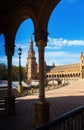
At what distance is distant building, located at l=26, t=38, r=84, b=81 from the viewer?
102500 millimetres

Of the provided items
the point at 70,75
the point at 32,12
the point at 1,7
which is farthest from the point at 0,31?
the point at 70,75

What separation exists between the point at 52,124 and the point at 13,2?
5935 mm

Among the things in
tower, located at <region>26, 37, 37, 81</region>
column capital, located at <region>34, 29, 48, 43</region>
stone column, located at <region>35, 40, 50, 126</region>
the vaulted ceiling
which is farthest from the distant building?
stone column, located at <region>35, 40, 50, 126</region>

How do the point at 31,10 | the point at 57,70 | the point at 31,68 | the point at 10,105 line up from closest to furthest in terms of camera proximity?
the point at 31,10 < the point at 10,105 < the point at 31,68 < the point at 57,70

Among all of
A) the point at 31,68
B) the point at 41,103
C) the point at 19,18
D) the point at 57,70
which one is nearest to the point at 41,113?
the point at 41,103

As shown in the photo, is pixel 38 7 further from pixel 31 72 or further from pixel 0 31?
pixel 31 72

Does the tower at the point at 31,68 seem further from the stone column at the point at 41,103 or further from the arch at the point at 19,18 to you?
the stone column at the point at 41,103

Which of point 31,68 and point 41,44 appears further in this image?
point 31,68

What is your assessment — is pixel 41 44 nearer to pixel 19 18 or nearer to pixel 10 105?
pixel 19 18

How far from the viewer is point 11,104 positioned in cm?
934

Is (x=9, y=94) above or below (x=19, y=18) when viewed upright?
below

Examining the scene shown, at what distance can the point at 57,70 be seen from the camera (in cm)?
13162

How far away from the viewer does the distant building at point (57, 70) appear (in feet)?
336

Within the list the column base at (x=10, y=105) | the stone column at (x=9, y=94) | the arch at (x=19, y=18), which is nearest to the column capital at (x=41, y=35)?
the arch at (x=19, y=18)
